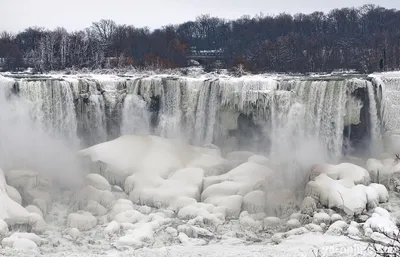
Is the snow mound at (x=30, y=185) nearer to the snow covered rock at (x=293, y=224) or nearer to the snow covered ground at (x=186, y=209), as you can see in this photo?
the snow covered ground at (x=186, y=209)

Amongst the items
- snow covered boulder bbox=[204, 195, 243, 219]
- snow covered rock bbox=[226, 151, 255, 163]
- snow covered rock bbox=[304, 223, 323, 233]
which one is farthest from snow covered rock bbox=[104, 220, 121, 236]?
snow covered rock bbox=[226, 151, 255, 163]

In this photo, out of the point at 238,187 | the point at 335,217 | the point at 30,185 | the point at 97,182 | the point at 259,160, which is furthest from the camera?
the point at 259,160

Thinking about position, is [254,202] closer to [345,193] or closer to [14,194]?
[345,193]

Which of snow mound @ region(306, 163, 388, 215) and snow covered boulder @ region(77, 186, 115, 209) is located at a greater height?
snow mound @ region(306, 163, 388, 215)

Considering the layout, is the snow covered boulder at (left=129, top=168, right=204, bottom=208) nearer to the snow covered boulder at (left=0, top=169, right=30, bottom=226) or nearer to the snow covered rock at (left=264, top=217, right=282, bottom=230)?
the snow covered rock at (left=264, top=217, right=282, bottom=230)

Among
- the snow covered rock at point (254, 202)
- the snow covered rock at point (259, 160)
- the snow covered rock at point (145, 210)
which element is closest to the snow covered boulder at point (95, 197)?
the snow covered rock at point (145, 210)

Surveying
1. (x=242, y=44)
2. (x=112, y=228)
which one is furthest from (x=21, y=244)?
(x=242, y=44)
